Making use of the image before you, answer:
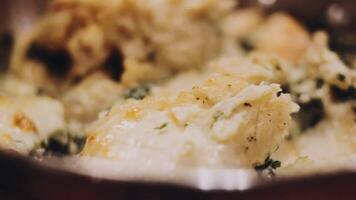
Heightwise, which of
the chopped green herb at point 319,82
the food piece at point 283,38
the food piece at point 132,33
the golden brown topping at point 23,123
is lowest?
the golden brown topping at point 23,123

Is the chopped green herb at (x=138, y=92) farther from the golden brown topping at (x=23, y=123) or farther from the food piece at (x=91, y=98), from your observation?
the golden brown topping at (x=23, y=123)

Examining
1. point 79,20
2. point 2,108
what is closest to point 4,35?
point 79,20

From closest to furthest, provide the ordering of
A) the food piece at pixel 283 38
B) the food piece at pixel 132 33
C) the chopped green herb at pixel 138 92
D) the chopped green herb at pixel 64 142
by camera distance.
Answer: the chopped green herb at pixel 64 142
the chopped green herb at pixel 138 92
the food piece at pixel 132 33
the food piece at pixel 283 38

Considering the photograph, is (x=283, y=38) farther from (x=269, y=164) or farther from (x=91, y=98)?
(x=269, y=164)

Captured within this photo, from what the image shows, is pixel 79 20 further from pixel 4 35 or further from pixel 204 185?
pixel 204 185

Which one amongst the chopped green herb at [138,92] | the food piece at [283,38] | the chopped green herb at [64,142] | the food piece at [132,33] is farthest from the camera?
the food piece at [283,38]

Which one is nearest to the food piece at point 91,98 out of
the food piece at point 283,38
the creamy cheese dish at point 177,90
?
the creamy cheese dish at point 177,90

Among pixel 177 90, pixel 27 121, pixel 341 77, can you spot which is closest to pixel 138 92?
pixel 177 90

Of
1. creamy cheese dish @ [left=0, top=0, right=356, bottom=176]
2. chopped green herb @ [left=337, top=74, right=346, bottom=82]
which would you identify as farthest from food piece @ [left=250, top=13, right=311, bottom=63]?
chopped green herb @ [left=337, top=74, right=346, bottom=82]
